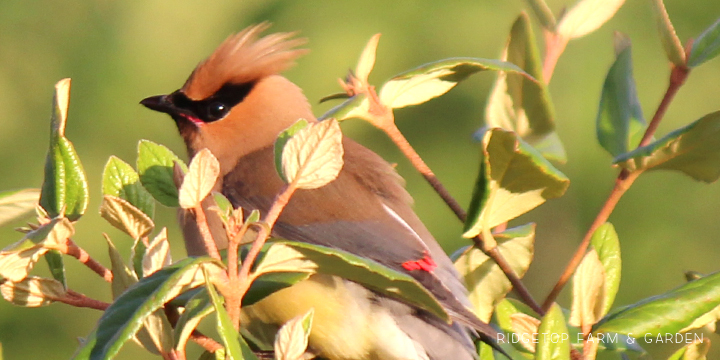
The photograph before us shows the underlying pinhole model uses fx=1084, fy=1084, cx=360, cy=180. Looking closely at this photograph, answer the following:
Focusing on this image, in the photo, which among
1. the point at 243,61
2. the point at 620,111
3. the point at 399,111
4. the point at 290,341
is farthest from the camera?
the point at 399,111

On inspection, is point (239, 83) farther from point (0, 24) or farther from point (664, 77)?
point (0, 24)

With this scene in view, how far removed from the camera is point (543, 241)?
16.5 ft

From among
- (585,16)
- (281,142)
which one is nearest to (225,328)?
(281,142)

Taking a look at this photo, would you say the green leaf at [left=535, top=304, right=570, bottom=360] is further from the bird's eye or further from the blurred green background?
the blurred green background

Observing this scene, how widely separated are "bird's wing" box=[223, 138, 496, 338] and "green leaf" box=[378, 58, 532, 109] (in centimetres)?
46

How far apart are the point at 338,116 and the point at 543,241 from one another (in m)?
3.35

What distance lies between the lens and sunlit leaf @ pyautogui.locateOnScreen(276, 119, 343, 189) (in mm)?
1474

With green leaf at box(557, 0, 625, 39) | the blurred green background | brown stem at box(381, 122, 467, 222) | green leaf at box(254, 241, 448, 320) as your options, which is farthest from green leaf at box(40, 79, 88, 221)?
the blurred green background

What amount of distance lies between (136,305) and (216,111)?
1.97 metres

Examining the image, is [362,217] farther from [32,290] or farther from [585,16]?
[32,290]

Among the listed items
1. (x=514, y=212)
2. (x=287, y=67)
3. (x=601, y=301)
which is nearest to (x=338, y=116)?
(x=514, y=212)

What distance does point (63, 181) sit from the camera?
67.0 inches

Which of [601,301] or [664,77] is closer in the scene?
[601,301]

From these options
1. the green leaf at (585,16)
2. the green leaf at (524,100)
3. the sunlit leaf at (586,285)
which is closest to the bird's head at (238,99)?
the green leaf at (524,100)
